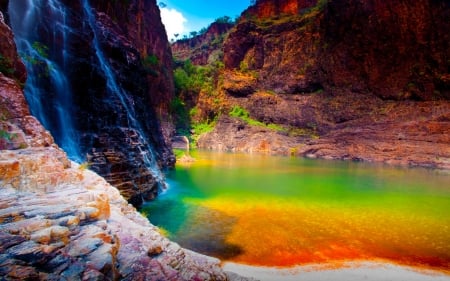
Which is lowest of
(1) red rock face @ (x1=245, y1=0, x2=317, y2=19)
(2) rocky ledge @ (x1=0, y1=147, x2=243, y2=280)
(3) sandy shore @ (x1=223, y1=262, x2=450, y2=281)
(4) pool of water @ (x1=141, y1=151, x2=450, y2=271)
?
(3) sandy shore @ (x1=223, y1=262, x2=450, y2=281)

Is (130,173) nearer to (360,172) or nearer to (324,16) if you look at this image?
(360,172)

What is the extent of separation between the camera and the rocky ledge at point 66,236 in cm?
333

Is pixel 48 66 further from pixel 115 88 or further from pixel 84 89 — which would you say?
pixel 115 88

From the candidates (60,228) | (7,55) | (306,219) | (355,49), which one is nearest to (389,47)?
(355,49)

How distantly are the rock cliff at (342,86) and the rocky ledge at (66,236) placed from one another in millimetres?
32297

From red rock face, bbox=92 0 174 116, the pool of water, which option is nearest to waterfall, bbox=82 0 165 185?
the pool of water

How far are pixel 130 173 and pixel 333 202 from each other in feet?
30.4

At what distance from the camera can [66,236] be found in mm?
3844

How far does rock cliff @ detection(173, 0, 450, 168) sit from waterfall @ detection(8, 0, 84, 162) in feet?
100

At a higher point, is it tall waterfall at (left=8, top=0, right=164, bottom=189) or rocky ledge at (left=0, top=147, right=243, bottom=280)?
tall waterfall at (left=8, top=0, right=164, bottom=189)

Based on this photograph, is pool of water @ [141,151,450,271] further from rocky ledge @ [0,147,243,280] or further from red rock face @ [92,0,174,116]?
red rock face @ [92,0,174,116]

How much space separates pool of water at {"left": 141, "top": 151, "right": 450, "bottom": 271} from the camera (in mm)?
8609

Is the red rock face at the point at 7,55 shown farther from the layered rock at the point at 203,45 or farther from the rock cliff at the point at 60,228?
the layered rock at the point at 203,45

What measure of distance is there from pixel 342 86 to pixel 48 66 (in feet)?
148
